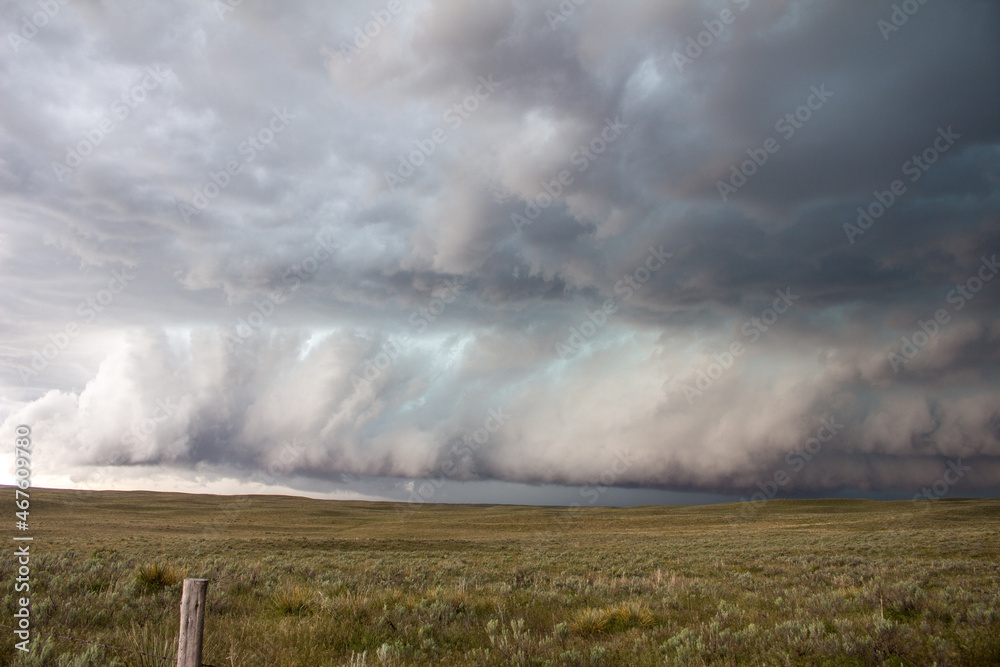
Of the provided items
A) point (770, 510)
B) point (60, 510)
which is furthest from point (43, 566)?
point (770, 510)

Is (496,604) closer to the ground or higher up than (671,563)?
higher up

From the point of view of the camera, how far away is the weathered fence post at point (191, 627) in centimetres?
515

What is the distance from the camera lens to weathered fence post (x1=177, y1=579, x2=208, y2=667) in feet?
16.9

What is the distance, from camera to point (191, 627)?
A: 5.21 m

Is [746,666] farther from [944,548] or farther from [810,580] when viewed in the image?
[944,548]

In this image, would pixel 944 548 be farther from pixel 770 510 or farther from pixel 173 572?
pixel 770 510

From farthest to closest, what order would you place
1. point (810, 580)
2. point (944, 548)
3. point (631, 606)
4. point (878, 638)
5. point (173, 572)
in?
point (944, 548) < point (810, 580) < point (173, 572) < point (631, 606) < point (878, 638)

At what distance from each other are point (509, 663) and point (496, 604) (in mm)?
4270

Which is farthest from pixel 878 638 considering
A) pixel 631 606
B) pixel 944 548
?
pixel 944 548

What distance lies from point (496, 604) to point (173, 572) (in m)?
7.21

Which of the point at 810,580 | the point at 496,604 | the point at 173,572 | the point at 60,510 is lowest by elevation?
the point at 60,510

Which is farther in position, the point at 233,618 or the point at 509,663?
the point at 233,618

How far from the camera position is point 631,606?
10617mm

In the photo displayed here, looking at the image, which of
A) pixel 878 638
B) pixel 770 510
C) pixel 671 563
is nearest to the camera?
pixel 878 638
